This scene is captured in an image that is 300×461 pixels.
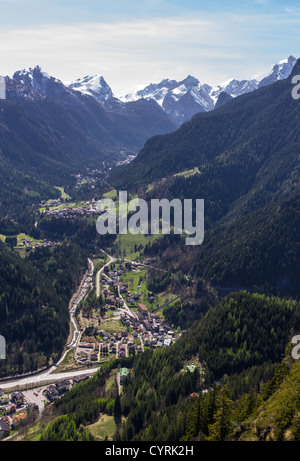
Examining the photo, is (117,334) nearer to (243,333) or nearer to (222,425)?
(243,333)

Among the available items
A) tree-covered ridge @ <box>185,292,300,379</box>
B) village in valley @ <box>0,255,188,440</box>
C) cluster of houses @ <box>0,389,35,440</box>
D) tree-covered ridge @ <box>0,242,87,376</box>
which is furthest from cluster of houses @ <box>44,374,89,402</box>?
tree-covered ridge @ <box>185,292,300,379</box>

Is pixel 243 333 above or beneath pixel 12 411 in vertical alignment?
above

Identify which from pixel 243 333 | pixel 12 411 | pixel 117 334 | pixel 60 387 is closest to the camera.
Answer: pixel 12 411

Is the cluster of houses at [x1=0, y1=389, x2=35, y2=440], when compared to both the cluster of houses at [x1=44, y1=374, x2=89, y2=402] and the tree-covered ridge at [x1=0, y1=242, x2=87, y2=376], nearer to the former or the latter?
the cluster of houses at [x1=44, y1=374, x2=89, y2=402]

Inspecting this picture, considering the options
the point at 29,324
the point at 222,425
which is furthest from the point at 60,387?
the point at 222,425

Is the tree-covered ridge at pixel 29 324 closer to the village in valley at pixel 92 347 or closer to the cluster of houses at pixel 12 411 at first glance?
the village in valley at pixel 92 347
